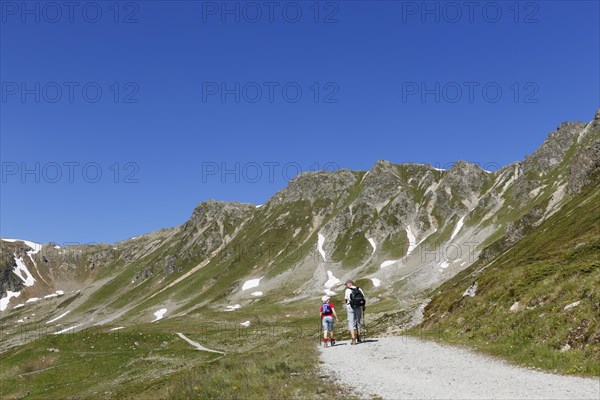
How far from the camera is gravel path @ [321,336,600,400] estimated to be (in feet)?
49.0

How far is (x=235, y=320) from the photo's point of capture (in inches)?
4774

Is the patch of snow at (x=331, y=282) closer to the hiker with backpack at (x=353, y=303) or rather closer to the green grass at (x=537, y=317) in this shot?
the green grass at (x=537, y=317)

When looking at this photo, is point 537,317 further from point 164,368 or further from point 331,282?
point 331,282

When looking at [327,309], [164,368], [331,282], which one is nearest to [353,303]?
[327,309]

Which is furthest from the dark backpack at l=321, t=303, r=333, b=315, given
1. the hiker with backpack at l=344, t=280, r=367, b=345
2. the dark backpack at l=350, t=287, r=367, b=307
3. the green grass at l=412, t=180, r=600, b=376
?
the green grass at l=412, t=180, r=600, b=376

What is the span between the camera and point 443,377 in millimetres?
17812

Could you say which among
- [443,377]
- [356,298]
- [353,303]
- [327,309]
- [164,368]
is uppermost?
[356,298]

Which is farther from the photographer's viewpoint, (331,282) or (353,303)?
(331,282)

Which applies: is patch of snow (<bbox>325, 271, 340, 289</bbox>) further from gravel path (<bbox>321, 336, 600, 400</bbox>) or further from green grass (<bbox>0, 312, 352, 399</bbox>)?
gravel path (<bbox>321, 336, 600, 400</bbox>)

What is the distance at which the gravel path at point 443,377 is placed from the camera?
588 inches

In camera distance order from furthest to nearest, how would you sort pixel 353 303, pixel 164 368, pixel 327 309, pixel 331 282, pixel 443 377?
pixel 331 282
pixel 164 368
pixel 327 309
pixel 353 303
pixel 443 377

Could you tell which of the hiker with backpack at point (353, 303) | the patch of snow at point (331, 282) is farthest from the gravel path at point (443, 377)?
the patch of snow at point (331, 282)

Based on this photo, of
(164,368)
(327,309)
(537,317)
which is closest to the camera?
(537,317)

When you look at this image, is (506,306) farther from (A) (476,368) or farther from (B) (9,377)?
(B) (9,377)
